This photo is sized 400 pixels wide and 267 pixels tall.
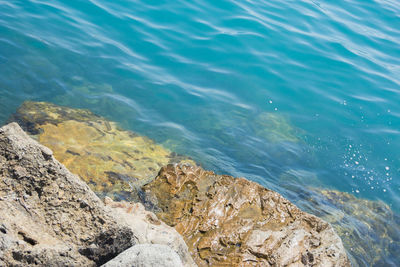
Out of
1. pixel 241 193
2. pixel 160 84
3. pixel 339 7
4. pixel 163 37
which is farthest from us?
pixel 339 7

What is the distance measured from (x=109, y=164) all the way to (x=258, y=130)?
173 inches

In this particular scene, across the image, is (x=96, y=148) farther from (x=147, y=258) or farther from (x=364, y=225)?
(x=364, y=225)

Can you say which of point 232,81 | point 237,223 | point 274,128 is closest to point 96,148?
point 237,223

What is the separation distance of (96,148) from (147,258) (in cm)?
419

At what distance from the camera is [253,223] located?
15.5 feet

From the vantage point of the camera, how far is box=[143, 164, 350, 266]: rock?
4.28m

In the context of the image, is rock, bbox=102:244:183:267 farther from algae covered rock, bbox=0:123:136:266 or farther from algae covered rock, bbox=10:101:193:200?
algae covered rock, bbox=10:101:193:200

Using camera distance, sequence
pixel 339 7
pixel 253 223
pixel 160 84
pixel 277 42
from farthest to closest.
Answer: pixel 339 7 < pixel 277 42 < pixel 160 84 < pixel 253 223

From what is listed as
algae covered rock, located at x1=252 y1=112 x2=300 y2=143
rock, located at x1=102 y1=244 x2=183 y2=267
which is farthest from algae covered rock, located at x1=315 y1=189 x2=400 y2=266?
rock, located at x1=102 y1=244 x2=183 y2=267

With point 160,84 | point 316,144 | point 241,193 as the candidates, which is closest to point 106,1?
point 160,84

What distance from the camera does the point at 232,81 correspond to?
11250mm

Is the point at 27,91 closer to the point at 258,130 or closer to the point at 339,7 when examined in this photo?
the point at 258,130

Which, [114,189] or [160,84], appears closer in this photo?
[114,189]

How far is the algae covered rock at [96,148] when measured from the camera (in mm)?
5902
